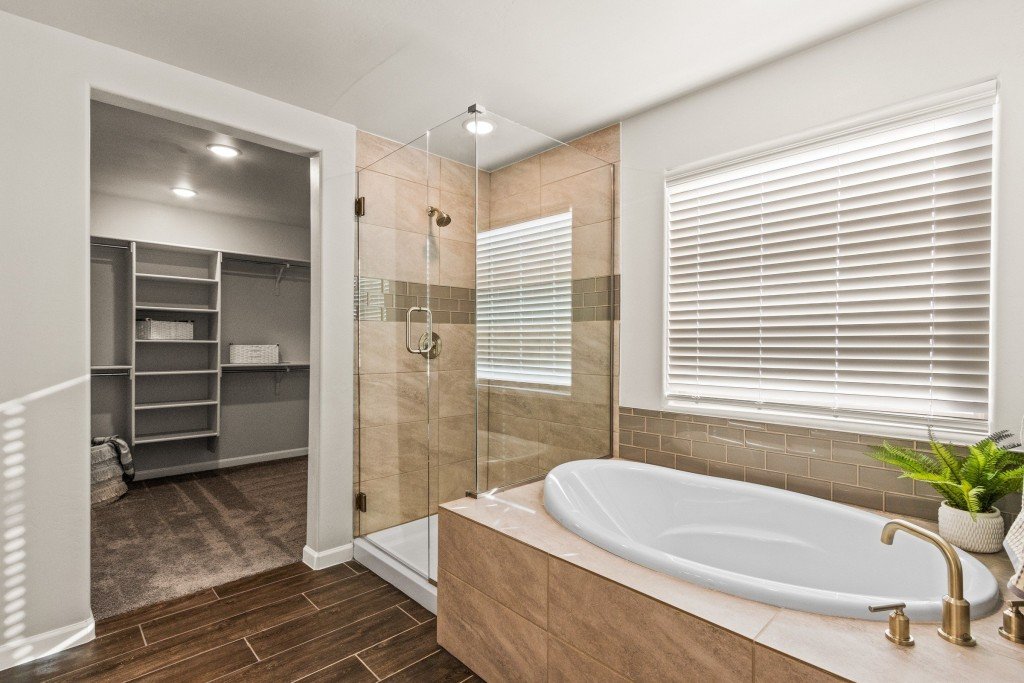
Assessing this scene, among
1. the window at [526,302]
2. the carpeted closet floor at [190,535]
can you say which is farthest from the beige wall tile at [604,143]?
the carpeted closet floor at [190,535]

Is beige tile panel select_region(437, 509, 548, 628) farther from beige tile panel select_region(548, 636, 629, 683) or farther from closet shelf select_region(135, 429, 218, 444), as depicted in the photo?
closet shelf select_region(135, 429, 218, 444)

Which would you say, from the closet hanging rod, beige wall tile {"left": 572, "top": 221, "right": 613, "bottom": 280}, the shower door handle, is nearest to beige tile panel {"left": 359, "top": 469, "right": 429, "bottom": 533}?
the shower door handle

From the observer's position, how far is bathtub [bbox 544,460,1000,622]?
1265 mm

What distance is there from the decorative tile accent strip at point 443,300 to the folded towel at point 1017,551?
1705 mm

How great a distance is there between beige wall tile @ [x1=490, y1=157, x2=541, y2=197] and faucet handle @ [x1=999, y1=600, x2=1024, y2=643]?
2045 millimetres

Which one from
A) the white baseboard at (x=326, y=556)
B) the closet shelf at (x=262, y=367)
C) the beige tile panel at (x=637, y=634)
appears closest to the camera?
the beige tile panel at (x=637, y=634)

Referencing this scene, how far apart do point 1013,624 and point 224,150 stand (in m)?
4.07

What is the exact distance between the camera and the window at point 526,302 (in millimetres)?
2242

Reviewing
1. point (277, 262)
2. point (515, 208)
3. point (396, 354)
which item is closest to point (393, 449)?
point (396, 354)

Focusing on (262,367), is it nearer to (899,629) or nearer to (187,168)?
(187,168)

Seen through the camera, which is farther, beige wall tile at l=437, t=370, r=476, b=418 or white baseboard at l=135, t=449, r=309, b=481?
white baseboard at l=135, t=449, r=309, b=481

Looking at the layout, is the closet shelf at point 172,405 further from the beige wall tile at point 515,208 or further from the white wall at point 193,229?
the beige wall tile at point 515,208

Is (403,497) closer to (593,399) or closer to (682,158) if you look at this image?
(593,399)

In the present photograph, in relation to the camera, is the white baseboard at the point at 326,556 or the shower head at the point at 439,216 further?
the white baseboard at the point at 326,556
